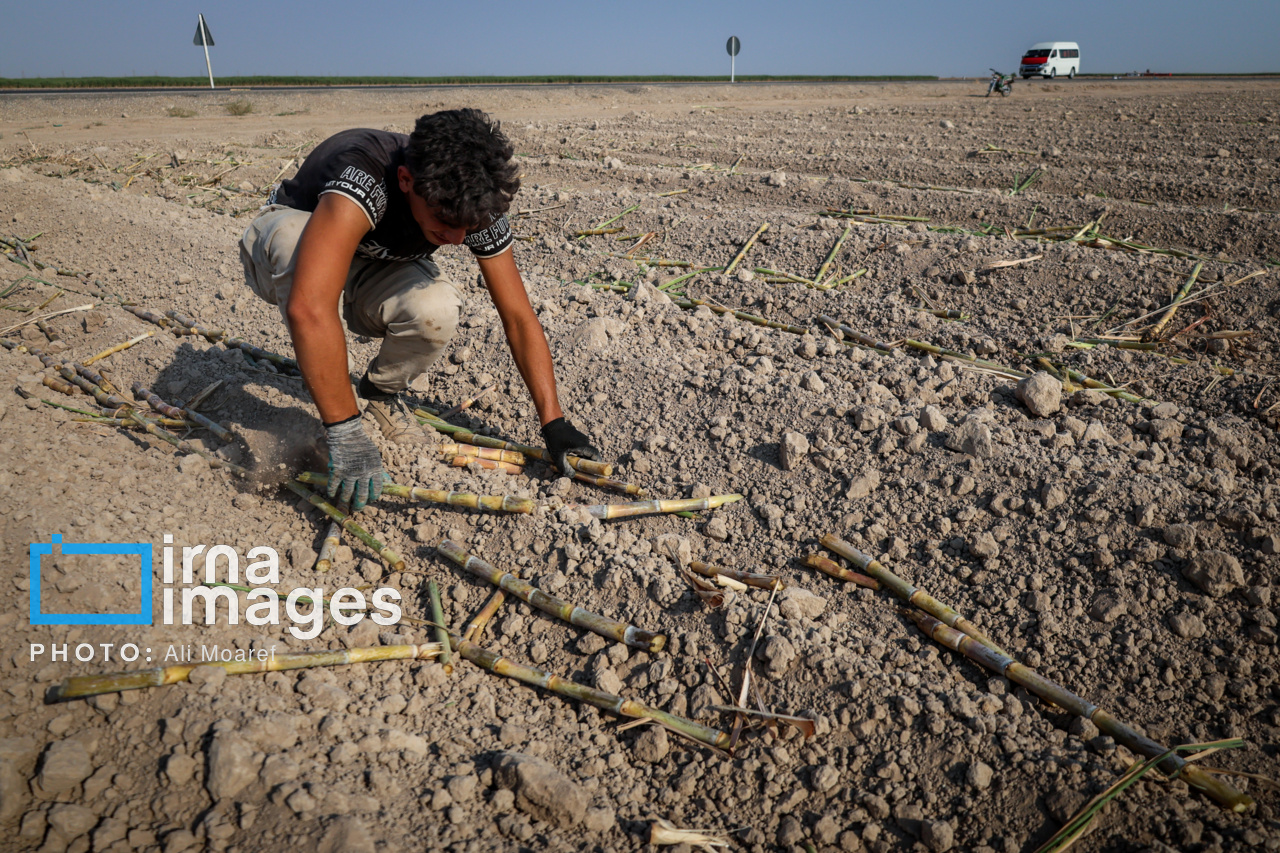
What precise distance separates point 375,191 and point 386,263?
60cm

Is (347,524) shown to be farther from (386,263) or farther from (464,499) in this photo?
(386,263)

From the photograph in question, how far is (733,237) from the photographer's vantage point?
5.23 meters

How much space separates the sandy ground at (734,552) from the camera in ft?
5.40

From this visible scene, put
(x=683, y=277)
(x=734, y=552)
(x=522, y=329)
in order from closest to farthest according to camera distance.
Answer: (x=734, y=552) < (x=522, y=329) < (x=683, y=277)

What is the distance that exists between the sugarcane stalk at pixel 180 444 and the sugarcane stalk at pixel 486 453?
0.71 metres

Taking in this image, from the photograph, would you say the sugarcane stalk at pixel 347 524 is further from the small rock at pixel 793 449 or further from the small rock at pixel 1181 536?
the small rock at pixel 1181 536

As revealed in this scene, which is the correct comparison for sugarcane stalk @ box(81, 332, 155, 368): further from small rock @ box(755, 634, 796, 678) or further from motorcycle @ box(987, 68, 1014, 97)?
motorcycle @ box(987, 68, 1014, 97)

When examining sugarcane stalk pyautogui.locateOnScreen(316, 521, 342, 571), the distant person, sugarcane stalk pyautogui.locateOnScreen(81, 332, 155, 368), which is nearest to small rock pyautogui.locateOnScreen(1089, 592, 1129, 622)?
the distant person

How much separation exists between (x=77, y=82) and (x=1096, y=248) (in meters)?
28.2

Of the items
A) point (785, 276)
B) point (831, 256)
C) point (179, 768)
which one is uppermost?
point (831, 256)

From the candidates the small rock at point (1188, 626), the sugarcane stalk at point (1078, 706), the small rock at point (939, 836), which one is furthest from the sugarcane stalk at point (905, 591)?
the small rock at point (939, 836)

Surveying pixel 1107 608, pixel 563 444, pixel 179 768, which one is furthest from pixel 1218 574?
pixel 179 768

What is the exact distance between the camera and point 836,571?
7.60ft

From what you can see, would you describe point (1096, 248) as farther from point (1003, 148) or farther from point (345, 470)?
point (345, 470)
